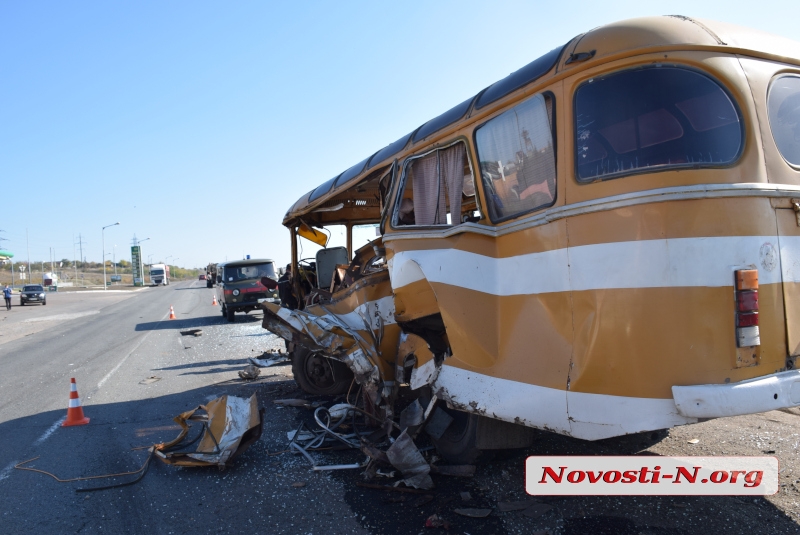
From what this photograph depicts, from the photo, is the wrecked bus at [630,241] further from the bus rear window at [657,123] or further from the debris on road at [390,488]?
the debris on road at [390,488]

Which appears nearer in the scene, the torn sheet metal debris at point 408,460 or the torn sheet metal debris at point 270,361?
the torn sheet metal debris at point 408,460

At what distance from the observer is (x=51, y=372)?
31.2 feet

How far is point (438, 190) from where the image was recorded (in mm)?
4422

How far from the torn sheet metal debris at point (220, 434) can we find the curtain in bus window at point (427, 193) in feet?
7.51

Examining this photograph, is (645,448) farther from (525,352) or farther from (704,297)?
(704,297)

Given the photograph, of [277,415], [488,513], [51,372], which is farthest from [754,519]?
[51,372]

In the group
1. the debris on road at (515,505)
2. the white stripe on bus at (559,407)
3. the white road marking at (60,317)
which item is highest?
the white stripe on bus at (559,407)

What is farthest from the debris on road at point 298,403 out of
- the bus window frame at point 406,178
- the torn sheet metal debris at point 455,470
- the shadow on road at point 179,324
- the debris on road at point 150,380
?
the shadow on road at point 179,324

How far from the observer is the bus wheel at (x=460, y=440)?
4.02 metres

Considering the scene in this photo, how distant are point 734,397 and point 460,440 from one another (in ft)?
6.96

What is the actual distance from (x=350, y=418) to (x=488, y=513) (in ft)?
7.67

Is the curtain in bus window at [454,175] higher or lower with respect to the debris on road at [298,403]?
higher

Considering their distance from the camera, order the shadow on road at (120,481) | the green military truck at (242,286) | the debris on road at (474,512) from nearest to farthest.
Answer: the debris on road at (474,512) < the shadow on road at (120,481) < the green military truck at (242,286)

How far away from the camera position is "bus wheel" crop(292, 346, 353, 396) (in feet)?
22.0
